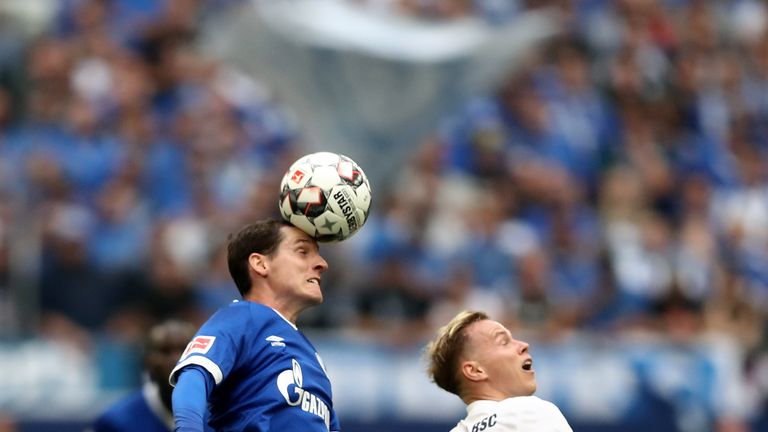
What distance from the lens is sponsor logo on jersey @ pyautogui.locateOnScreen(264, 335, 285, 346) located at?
5.50 meters

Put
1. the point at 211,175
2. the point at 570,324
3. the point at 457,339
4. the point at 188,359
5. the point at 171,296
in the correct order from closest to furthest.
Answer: the point at 188,359, the point at 457,339, the point at 171,296, the point at 570,324, the point at 211,175

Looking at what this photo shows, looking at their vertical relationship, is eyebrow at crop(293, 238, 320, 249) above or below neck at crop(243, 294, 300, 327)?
above

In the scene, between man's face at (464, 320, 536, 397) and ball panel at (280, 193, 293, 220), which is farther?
man's face at (464, 320, 536, 397)

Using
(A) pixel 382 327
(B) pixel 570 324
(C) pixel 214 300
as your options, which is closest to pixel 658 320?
(B) pixel 570 324

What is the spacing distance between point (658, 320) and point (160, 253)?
14.9ft


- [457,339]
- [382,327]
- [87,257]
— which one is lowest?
[457,339]

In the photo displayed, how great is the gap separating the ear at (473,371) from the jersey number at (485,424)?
0.77 feet

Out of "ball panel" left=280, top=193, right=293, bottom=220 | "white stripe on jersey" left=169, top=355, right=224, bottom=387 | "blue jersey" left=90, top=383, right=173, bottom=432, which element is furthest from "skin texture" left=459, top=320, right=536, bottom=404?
"blue jersey" left=90, top=383, right=173, bottom=432

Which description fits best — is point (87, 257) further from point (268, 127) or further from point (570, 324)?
point (570, 324)

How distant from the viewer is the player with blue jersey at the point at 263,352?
206 inches

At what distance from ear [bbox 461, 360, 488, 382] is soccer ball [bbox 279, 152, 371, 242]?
29.5 inches

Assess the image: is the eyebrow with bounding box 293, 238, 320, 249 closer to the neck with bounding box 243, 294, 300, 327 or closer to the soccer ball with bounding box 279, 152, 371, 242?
the soccer ball with bounding box 279, 152, 371, 242

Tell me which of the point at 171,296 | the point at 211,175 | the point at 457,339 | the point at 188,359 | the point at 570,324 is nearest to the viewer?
the point at 188,359

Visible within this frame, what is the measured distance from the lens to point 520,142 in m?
14.8
